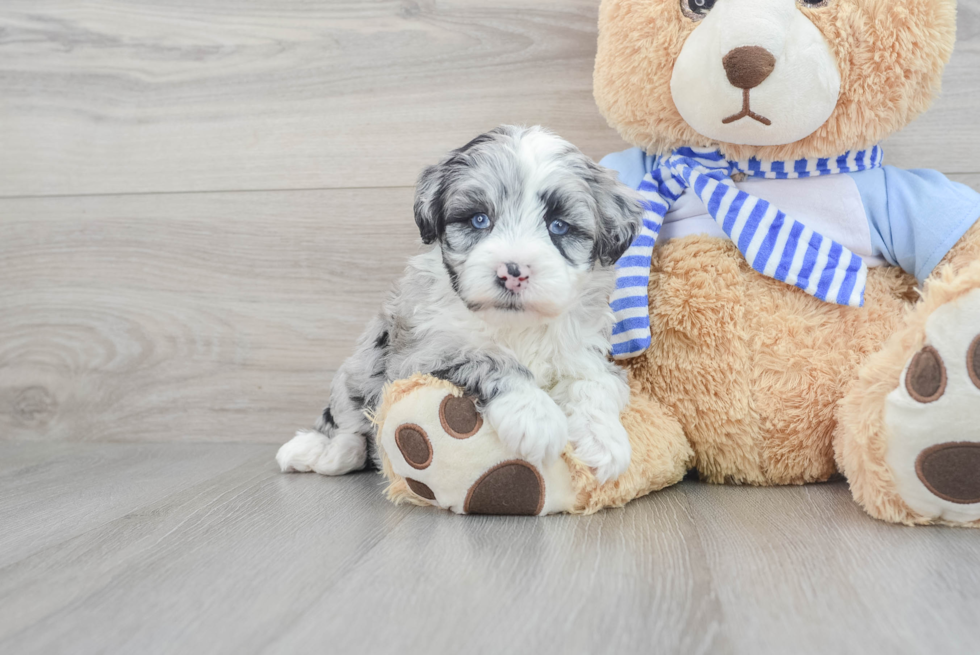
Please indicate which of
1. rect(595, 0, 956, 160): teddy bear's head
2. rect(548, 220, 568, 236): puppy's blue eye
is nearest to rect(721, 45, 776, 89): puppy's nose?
rect(595, 0, 956, 160): teddy bear's head

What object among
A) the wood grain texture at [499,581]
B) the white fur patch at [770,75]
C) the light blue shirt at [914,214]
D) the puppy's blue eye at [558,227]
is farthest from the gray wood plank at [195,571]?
the light blue shirt at [914,214]

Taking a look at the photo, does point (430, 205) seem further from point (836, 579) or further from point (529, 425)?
point (836, 579)

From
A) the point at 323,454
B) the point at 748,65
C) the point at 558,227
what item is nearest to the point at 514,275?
the point at 558,227

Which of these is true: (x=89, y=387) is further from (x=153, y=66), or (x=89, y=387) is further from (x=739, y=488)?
(x=739, y=488)

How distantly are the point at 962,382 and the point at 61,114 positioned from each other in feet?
7.38

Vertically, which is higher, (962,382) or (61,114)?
(61,114)

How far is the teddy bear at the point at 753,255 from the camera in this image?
4.03 feet

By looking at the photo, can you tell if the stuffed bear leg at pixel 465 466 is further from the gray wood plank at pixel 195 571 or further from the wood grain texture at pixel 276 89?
the wood grain texture at pixel 276 89

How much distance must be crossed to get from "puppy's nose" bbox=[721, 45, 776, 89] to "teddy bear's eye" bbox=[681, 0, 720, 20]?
0.13 m

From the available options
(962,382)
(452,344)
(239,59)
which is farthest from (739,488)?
(239,59)

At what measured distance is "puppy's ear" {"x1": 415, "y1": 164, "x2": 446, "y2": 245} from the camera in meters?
1.29

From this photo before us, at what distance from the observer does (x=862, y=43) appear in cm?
132

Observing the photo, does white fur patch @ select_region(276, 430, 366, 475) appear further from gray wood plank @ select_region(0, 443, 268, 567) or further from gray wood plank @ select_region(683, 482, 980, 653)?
gray wood plank @ select_region(683, 482, 980, 653)

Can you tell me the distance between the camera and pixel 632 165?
158cm
